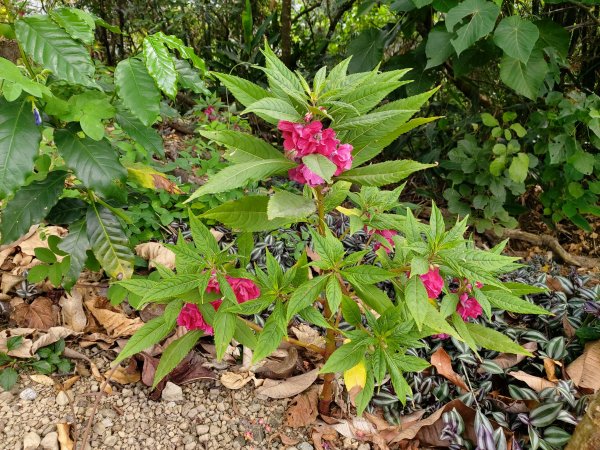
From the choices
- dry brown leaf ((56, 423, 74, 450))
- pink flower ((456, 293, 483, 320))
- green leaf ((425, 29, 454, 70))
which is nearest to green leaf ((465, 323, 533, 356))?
pink flower ((456, 293, 483, 320))

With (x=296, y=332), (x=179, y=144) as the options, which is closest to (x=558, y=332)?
(x=296, y=332)

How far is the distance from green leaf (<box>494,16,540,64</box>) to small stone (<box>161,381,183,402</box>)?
2.00m

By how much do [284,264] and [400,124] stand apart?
1232 mm

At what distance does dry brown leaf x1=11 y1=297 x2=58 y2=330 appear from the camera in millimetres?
1680

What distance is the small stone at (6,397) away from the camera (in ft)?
4.66

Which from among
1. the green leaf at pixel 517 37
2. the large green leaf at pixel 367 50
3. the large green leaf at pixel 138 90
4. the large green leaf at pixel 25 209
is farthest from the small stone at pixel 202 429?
the large green leaf at pixel 367 50

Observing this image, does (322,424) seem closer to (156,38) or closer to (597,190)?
(156,38)

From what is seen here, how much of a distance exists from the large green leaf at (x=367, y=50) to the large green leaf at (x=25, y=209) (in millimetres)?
1957

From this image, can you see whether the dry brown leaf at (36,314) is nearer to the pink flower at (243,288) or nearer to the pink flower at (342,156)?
the pink flower at (243,288)

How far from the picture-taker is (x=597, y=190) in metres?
2.65

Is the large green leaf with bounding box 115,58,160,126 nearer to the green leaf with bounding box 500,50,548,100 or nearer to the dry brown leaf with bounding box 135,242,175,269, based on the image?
the dry brown leaf with bounding box 135,242,175,269

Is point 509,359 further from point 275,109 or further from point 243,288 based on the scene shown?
point 275,109

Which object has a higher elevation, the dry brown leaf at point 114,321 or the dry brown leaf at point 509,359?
the dry brown leaf at point 509,359

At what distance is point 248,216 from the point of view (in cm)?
105
